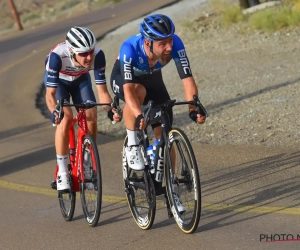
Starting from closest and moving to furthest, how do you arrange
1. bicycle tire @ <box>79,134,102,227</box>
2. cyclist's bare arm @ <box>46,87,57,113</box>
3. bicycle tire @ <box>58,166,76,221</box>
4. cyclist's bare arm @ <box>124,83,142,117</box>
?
cyclist's bare arm @ <box>124,83,142,117</box>, bicycle tire @ <box>79,134,102,227</box>, cyclist's bare arm @ <box>46,87,57,113</box>, bicycle tire @ <box>58,166,76,221</box>

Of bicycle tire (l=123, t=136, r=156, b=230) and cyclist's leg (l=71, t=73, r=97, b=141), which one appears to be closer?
bicycle tire (l=123, t=136, r=156, b=230)

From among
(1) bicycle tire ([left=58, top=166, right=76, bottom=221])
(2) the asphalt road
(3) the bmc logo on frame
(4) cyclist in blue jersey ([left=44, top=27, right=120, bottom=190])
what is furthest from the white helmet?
(3) the bmc logo on frame

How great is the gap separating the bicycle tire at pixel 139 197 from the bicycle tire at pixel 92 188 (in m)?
0.31

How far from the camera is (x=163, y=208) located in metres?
7.71

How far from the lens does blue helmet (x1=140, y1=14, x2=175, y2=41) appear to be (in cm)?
652

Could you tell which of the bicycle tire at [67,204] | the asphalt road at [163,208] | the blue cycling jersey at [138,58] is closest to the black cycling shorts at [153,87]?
the blue cycling jersey at [138,58]

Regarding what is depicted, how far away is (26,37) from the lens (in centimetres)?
3878

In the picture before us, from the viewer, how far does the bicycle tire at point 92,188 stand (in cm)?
716

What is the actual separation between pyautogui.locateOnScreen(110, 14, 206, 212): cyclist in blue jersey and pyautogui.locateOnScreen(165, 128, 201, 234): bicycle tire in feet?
0.28

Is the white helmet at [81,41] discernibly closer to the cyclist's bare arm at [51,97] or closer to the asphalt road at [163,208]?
the cyclist's bare arm at [51,97]

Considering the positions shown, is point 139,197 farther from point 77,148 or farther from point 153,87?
point 153,87

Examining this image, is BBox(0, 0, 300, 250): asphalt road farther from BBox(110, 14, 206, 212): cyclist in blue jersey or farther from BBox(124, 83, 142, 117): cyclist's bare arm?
BBox(124, 83, 142, 117): cyclist's bare arm

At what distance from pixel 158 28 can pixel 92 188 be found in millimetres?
1791

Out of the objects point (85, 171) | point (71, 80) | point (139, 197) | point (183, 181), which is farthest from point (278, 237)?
point (71, 80)
